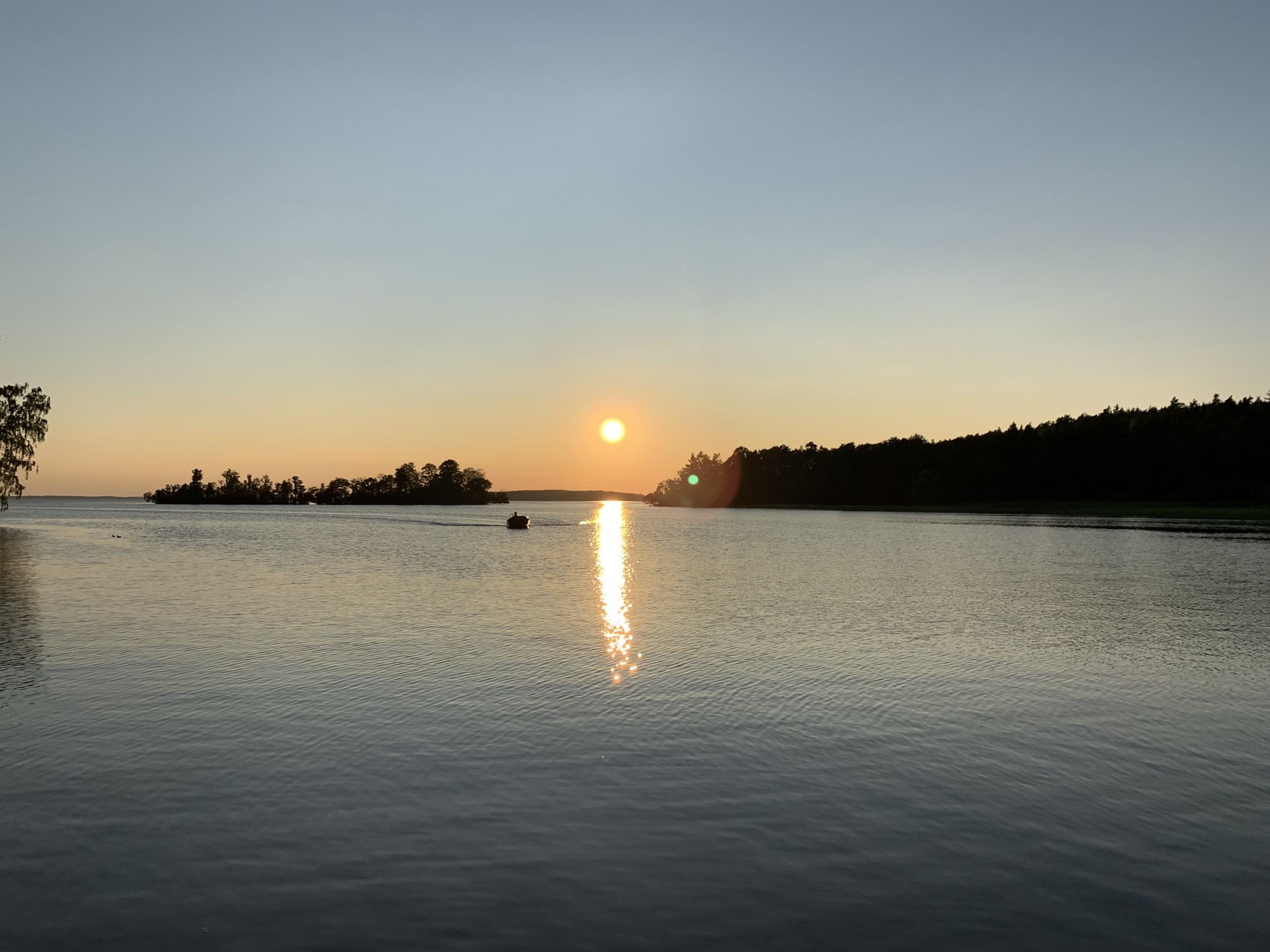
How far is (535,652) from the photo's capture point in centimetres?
2717

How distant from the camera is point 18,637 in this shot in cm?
2856

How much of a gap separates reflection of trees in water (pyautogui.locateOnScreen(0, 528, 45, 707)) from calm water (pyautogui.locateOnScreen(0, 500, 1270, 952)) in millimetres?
238

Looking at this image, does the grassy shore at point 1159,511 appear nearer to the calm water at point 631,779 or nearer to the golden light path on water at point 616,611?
the golden light path on water at point 616,611

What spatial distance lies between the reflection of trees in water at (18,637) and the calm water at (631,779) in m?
0.24

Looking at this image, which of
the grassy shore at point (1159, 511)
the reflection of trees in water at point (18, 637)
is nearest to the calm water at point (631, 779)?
the reflection of trees in water at point (18, 637)

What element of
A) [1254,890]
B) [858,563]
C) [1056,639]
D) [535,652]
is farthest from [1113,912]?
[858,563]

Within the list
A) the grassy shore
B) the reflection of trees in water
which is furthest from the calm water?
the grassy shore

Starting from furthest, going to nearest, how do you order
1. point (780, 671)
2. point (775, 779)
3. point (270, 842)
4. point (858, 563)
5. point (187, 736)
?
point (858, 563) < point (780, 671) < point (187, 736) < point (775, 779) < point (270, 842)

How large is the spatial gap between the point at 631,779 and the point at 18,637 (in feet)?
84.8

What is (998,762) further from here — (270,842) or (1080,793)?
(270,842)

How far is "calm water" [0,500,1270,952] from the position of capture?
9.66 metres

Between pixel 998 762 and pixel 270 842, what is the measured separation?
12878 millimetres

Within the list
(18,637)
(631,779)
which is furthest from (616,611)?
(631,779)

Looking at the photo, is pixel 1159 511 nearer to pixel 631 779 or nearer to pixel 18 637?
pixel 631 779
